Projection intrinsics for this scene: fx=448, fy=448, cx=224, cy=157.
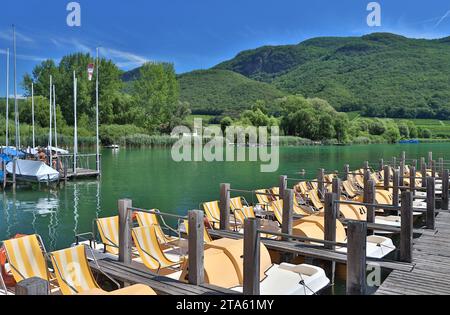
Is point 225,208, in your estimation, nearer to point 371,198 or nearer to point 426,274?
point 371,198

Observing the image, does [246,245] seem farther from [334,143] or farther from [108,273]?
[334,143]

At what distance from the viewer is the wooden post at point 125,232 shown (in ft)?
27.5

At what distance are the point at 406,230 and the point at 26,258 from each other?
6.95 meters

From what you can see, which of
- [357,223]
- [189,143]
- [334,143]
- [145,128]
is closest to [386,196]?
[357,223]

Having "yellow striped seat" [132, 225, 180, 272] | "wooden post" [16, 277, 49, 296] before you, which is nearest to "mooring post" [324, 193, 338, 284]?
"yellow striped seat" [132, 225, 180, 272]

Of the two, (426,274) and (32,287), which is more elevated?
(32,287)

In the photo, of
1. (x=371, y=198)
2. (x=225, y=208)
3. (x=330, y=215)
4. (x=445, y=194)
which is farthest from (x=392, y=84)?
(x=330, y=215)

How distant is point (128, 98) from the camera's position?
8688 centimetres

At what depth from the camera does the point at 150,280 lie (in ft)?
24.2

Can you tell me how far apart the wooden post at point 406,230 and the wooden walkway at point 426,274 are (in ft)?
0.68

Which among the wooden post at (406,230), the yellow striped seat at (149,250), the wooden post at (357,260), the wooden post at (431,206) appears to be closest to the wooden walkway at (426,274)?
the wooden post at (406,230)

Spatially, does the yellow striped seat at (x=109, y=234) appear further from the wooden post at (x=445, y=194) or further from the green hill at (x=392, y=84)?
the green hill at (x=392, y=84)

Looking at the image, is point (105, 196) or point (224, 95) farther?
point (224, 95)

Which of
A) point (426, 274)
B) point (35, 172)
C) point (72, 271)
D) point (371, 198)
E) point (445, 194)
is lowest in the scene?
point (426, 274)
